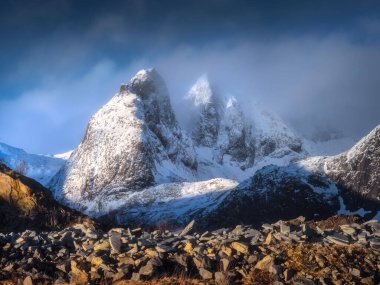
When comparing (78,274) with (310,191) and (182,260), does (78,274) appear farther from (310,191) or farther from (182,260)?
(310,191)

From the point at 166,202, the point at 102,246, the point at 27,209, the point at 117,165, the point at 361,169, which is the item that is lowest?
the point at 102,246

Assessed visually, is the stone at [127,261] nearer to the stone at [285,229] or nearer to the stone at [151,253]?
the stone at [151,253]

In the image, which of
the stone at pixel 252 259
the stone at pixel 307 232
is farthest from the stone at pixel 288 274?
the stone at pixel 307 232

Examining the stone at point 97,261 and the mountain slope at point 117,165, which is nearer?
the stone at point 97,261

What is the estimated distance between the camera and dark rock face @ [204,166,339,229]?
95.6 m

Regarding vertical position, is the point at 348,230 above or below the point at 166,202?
below

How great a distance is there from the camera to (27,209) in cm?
2848

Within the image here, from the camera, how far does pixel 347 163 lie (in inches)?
4540

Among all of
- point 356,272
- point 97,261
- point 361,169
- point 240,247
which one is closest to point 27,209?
point 97,261

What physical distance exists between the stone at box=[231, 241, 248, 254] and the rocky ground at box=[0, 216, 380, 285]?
3 cm

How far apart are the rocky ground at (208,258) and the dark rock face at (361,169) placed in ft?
330

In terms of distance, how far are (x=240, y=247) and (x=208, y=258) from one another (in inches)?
44.9

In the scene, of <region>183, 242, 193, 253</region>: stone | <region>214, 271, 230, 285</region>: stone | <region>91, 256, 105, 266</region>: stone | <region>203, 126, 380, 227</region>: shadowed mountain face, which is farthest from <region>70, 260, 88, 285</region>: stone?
<region>203, 126, 380, 227</region>: shadowed mountain face

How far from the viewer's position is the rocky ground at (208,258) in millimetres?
11102
